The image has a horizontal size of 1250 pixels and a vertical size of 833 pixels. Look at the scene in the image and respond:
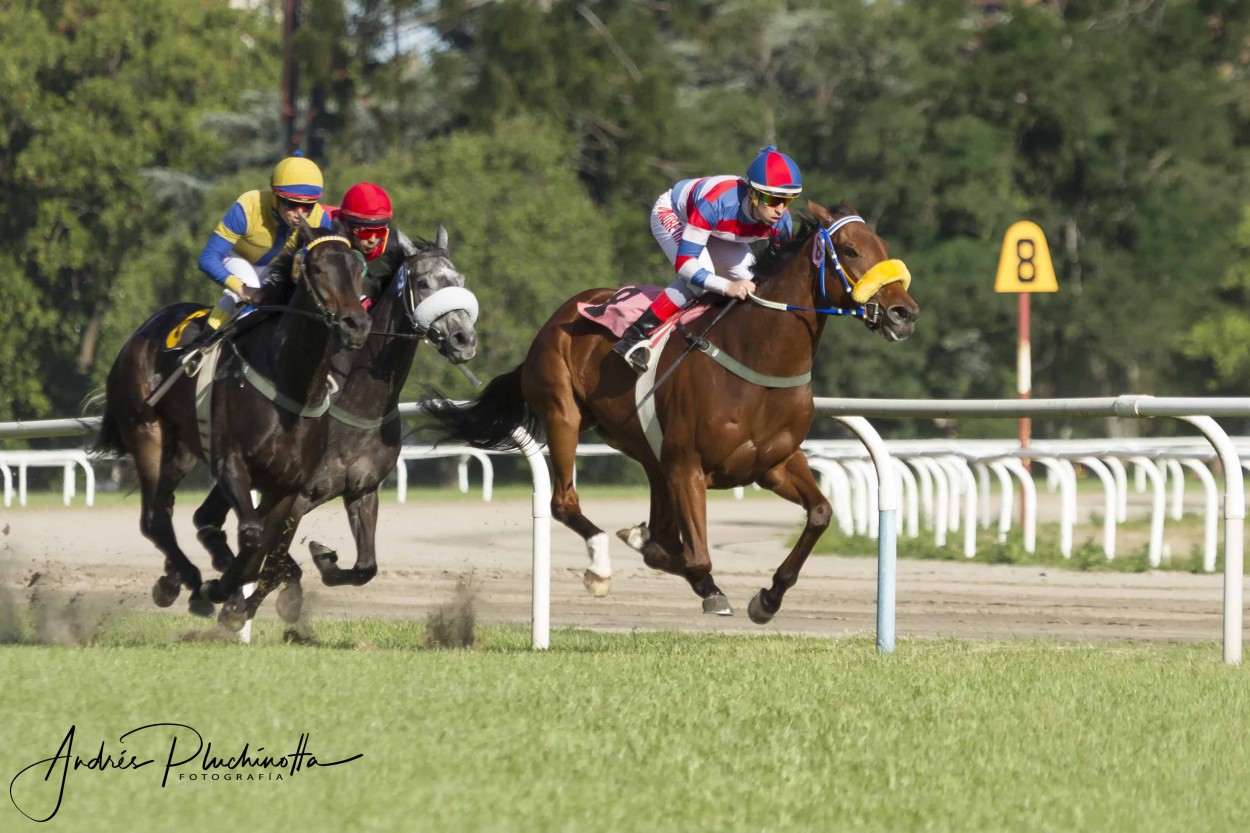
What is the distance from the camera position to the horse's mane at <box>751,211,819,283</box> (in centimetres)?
744

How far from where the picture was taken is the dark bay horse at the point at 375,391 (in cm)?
728

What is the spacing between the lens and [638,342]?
7.68 metres

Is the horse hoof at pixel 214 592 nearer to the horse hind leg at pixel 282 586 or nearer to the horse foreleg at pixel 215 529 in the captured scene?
the horse hind leg at pixel 282 586

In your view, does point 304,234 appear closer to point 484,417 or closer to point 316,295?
point 316,295

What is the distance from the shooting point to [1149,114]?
35.4 meters

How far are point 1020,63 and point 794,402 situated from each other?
2950cm

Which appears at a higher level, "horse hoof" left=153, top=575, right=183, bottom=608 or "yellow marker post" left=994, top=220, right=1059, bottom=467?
"yellow marker post" left=994, top=220, right=1059, bottom=467

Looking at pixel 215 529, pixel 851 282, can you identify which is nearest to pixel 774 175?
pixel 851 282

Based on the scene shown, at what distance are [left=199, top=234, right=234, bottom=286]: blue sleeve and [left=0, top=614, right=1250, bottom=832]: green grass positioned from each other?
1.98 m

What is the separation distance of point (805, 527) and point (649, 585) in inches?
146

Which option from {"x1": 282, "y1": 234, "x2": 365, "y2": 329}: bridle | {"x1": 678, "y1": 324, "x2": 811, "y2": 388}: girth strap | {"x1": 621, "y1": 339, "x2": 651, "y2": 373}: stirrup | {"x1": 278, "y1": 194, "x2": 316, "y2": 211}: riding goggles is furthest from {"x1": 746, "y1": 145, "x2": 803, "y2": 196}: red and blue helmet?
{"x1": 278, "y1": 194, "x2": 316, "y2": 211}: riding goggles

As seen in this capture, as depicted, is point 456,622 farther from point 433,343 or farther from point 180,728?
point 180,728

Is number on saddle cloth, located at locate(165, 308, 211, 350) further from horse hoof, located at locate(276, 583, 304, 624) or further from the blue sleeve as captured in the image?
horse hoof, located at locate(276, 583, 304, 624)

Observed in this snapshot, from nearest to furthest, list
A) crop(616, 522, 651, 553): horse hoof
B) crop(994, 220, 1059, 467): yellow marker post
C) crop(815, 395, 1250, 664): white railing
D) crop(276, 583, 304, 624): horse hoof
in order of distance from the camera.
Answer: crop(815, 395, 1250, 664): white railing, crop(616, 522, 651, 553): horse hoof, crop(276, 583, 304, 624): horse hoof, crop(994, 220, 1059, 467): yellow marker post
